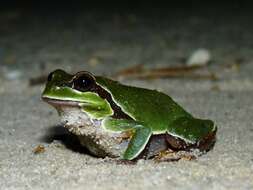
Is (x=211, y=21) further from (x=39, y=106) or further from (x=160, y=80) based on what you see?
(x=39, y=106)

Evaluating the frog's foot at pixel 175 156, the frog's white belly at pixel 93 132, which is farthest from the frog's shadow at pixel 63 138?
the frog's foot at pixel 175 156

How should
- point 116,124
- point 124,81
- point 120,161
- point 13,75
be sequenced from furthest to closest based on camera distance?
point 13,75, point 124,81, point 116,124, point 120,161

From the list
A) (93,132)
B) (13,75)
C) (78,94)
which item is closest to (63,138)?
(93,132)

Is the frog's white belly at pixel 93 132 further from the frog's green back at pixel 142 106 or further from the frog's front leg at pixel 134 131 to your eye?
the frog's green back at pixel 142 106

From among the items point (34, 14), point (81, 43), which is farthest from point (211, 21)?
point (34, 14)

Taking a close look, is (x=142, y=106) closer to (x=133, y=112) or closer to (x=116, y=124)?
(x=133, y=112)

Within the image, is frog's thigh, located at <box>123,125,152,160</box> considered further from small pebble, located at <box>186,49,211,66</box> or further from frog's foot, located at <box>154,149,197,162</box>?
small pebble, located at <box>186,49,211,66</box>
